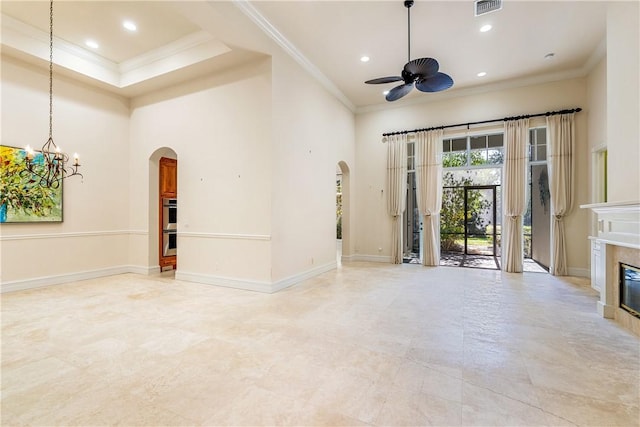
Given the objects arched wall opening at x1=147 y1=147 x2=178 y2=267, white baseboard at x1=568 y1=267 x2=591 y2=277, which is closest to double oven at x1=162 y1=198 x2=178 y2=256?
arched wall opening at x1=147 y1=147 x2=178 y2=267

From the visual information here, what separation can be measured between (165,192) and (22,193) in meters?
2.21

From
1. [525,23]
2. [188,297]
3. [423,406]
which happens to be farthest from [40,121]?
[525,23]

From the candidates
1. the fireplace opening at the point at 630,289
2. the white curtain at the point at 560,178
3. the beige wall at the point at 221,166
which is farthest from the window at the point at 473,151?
the beige wall at the point at 221,166

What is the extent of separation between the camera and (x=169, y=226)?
6.42 metres

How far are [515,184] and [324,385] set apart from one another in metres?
6.10

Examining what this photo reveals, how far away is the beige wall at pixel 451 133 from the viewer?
5785 millimetres

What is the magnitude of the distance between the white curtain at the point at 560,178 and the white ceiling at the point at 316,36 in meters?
1.08

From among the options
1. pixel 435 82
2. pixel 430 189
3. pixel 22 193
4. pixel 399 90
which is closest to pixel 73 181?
pixel 22 193

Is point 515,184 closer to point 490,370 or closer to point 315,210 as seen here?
point 315,210

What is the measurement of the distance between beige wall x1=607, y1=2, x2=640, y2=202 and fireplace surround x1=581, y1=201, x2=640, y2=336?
0.19 m

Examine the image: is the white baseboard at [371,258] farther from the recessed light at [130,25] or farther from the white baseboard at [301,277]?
the recessed light at [130,25]

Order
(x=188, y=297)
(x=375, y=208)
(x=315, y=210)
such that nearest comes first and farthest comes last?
(x=188, y=297)
(x=315, y=210)
(x=375, y=208)

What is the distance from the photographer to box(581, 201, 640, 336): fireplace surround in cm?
301

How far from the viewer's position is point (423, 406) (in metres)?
1.89
